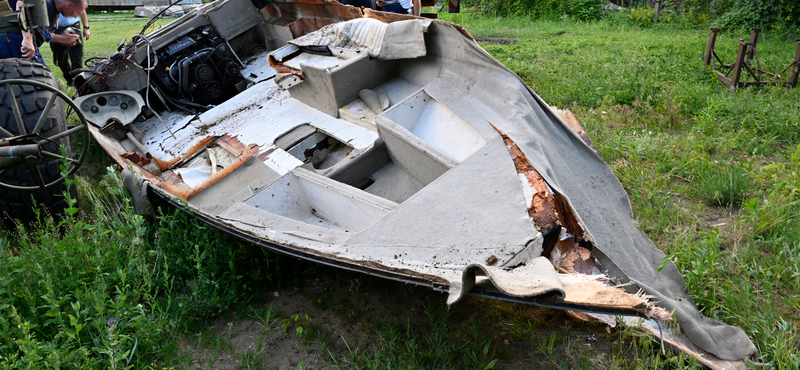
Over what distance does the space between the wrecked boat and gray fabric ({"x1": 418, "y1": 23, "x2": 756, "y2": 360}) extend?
0.04ft

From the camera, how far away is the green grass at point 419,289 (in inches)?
98.3

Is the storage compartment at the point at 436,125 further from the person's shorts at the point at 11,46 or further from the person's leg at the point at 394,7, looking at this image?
the person's leg at the point at 394,7

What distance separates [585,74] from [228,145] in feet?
15.3

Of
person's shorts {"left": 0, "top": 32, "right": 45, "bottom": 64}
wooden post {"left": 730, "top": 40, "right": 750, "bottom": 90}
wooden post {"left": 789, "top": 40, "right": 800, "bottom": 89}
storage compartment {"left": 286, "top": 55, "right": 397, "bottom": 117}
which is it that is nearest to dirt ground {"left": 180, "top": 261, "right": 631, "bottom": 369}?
storage compartment {"left": 286, "top": 55, "right": 397, "bottom": 117}

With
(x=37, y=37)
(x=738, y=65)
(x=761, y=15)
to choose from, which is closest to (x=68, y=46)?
(x=37, y=37)

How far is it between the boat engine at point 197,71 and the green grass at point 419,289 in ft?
5.31

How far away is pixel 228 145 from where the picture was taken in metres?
4.32

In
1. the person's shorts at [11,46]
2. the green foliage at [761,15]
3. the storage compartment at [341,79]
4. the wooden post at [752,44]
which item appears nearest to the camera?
the storage compartment at [341,79]

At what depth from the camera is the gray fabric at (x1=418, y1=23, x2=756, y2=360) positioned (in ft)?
7.57

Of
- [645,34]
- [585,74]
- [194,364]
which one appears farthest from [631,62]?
[194,364]

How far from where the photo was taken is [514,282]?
1892mm

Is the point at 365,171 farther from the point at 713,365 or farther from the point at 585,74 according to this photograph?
the point at 585,74

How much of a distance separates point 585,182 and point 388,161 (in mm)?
1376

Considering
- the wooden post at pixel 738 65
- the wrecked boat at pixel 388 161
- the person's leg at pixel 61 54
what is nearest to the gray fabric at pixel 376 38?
the wrecked boat at pixel 388 161
